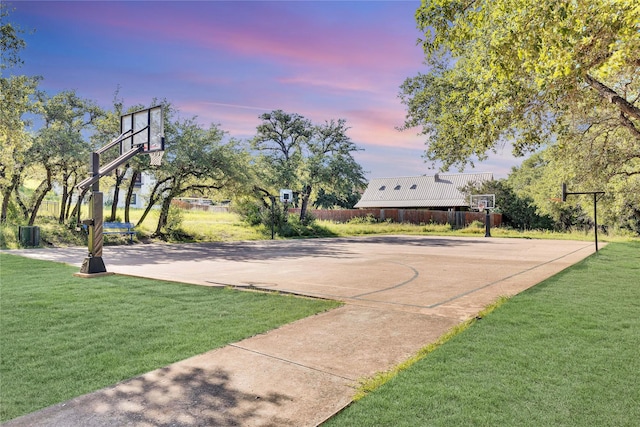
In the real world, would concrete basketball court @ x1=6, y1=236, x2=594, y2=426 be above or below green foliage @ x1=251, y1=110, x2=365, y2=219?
below

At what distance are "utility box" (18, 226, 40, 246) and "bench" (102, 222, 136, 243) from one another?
2467mm

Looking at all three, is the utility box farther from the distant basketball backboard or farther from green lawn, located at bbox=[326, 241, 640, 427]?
green lawn, located at bbox=[326, 241, 640, 427]

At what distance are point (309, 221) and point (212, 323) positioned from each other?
2428 centimetres

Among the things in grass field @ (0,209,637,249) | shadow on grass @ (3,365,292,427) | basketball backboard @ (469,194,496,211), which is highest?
basketball backboard @ (469,194,496,211)

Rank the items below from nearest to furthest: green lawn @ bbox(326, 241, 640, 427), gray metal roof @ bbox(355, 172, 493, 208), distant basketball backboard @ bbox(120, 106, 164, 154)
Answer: green lawn @ bbox(326, 241, 640, 427) → distant basketball backboard @ bbox(120, 106, 164, 154) → gray metal roof @ bbox(355, 172, 493, 208)

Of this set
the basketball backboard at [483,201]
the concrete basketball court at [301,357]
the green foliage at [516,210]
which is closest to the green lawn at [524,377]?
the concrete basketball court at [301,357]

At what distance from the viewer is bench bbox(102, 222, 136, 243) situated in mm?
17781

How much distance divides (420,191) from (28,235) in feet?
125

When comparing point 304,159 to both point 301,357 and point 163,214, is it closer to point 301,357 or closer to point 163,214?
point 163,214

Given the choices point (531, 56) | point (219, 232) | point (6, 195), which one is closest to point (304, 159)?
point (219, 232)

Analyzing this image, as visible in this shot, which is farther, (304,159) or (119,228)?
(304,159)

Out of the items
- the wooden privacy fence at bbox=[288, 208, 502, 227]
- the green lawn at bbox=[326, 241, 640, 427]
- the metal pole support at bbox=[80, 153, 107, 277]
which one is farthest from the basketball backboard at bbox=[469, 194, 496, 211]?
the metal pole support at bbox=[80, 153, 107, 277]

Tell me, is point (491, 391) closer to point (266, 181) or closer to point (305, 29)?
point (305, 29)

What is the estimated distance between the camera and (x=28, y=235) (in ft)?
51.8
